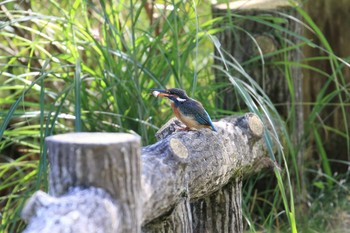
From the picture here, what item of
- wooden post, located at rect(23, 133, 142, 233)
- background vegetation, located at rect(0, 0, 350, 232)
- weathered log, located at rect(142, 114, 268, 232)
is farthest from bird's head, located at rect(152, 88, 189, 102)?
wooden post, located at rect(23, 133, 142, 233)

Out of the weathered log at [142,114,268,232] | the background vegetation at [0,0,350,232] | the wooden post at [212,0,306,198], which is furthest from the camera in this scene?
the wooden post at [212,0,306,198]

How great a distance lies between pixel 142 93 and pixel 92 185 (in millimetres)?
2055

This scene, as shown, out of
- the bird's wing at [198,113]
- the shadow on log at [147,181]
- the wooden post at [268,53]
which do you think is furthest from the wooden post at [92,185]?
the wooden post at [268,53]

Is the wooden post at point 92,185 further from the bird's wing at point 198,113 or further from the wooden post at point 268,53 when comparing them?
the wooden post at point 268,53

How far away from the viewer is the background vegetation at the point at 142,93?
3699mm

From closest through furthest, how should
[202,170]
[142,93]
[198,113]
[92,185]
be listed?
[92,185], [202,170], [198,113], [142,93]

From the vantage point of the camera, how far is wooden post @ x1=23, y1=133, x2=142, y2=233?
195 cm

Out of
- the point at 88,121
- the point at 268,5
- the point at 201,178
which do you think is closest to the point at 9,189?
the point at 88,121

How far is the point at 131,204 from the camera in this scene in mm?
2055

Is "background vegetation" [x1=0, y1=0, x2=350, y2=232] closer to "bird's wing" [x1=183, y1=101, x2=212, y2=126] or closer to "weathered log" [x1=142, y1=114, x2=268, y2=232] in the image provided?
"weathered log" [x1=142, y1=114, x2=268, y2=232]

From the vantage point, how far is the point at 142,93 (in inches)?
160

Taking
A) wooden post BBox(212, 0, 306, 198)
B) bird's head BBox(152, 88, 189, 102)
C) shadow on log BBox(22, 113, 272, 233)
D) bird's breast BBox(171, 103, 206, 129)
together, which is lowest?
shadow on log BBox(22, 113, 272, 233)

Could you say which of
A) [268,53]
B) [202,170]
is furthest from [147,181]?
[268,53]

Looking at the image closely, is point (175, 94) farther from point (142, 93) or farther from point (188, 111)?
point (142, 93)
